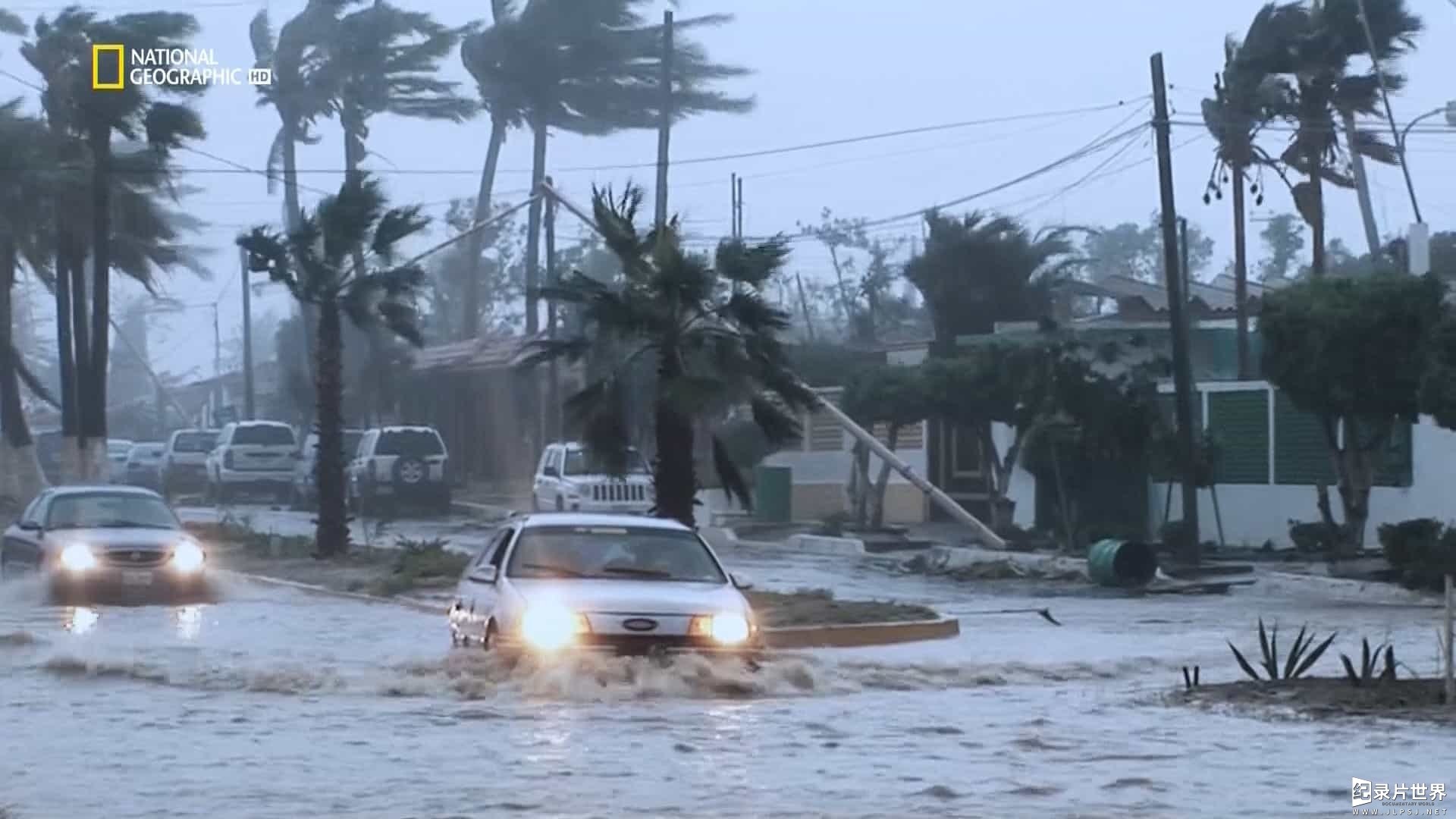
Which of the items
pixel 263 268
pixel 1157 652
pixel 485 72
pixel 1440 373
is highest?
pixel 485 72

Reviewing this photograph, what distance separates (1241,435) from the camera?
37.8 m

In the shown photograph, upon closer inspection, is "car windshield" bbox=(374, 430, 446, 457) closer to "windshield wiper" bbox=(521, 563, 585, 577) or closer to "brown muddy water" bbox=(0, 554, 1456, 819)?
"brown muddy water" bbox=(0, 554, 1456, 819)

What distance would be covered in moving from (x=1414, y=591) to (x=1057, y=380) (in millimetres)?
8282

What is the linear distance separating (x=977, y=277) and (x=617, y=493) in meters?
18.1

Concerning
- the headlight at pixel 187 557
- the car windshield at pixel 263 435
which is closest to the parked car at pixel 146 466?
the car windshield at pixel 263 435

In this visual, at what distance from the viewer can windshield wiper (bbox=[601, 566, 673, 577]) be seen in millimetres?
17734

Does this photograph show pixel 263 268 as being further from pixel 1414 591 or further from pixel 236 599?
pixel 1414 591

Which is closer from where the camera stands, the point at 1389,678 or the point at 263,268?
the point at 1389,678

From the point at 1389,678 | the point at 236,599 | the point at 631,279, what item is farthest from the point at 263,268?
the point at 1389,678

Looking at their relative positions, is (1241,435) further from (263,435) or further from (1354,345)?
(263,435)

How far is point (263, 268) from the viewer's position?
35.0 m

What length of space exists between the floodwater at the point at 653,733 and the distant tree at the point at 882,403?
15.9 meters

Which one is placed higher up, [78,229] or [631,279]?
[78,229]

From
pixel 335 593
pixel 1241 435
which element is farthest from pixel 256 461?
pixel 335 593
